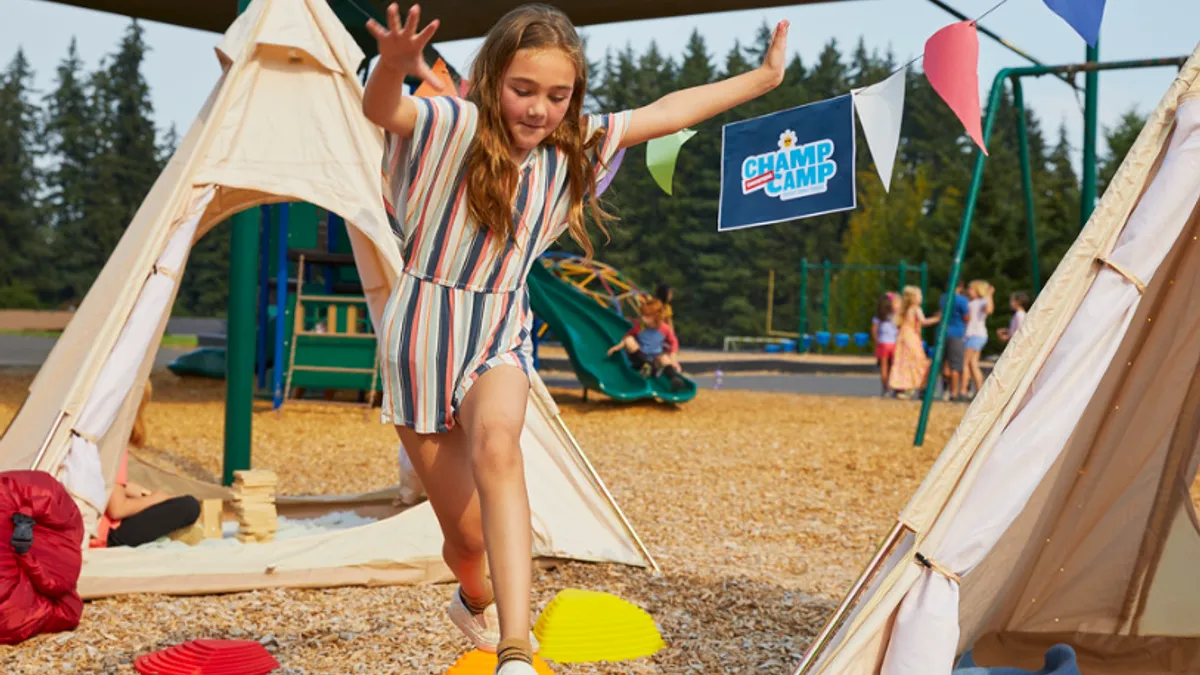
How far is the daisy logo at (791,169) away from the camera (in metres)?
Answer: 4.40

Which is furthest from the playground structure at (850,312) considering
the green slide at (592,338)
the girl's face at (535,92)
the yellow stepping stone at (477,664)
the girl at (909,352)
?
the girl's face at (535,92)

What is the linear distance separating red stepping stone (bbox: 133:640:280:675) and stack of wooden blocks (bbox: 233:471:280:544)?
161 cm

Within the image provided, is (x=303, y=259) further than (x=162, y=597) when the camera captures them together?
Yes

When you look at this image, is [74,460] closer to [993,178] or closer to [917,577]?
[917,577]

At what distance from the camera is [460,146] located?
7.75 feet

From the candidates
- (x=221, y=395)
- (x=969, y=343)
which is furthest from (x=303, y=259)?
(x=969, y=343)

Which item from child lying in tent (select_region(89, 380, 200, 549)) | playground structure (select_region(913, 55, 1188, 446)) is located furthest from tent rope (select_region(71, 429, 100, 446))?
playground structure (select_region(913, 55, 1188, 446))

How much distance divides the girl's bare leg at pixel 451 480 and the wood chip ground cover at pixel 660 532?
1.19 meters

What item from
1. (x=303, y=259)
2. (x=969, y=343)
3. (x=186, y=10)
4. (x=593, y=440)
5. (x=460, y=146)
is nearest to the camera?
(x=460, y=146)

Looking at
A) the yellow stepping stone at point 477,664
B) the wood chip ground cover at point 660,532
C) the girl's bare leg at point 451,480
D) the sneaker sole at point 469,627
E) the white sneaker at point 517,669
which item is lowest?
the wood chip ground cover at point 660,532

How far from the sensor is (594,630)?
3.75 meters

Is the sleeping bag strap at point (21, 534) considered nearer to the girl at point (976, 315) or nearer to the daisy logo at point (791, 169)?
the daisy logo at point (791, 169)

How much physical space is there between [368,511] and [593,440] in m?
3.88

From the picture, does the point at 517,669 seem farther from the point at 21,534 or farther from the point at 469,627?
the point at 21,534
